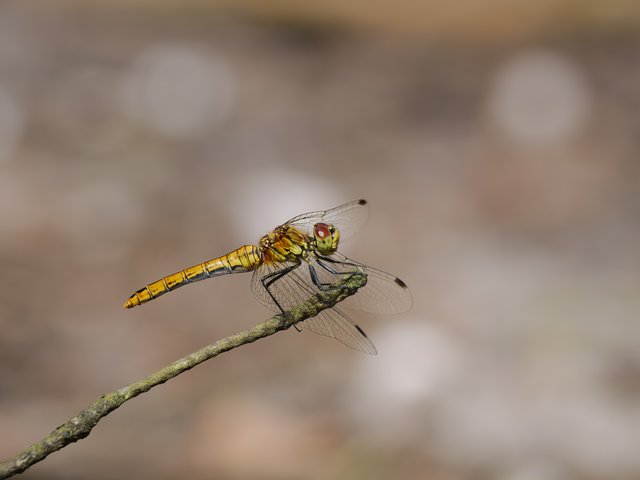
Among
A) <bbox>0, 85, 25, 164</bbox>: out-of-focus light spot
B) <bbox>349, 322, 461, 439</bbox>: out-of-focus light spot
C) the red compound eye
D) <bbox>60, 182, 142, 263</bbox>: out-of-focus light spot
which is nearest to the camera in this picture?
the red compound eye

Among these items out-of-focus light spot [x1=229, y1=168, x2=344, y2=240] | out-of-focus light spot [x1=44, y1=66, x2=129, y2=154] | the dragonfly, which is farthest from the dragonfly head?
out-of-focus light spot [x1=44, y1=66, x2=129, y2=154]

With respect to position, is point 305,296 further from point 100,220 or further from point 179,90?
point 179,90

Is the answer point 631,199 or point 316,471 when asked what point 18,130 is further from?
point 631,199

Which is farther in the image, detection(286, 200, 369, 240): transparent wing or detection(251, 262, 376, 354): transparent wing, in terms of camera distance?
detection(286, 200, 369, 240): transparent wing

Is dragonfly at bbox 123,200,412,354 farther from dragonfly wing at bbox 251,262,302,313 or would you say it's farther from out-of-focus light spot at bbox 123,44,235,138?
out-of-focus light spot at bbox 123,44,235,138

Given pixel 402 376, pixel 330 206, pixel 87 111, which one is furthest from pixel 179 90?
pixel 402 376

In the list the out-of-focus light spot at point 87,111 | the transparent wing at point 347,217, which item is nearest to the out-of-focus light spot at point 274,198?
the out-of-focus light spot at point 87,111
